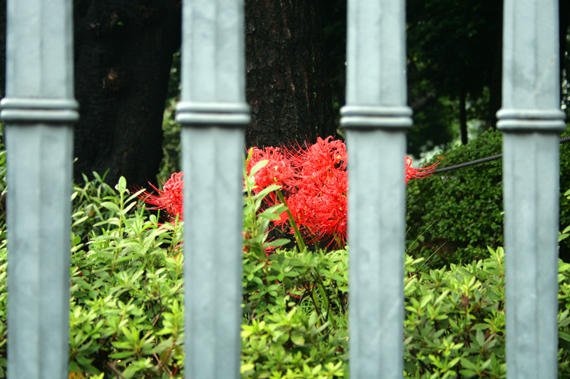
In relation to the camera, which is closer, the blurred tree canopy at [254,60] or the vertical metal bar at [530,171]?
the vertical metal bar at [530,171]

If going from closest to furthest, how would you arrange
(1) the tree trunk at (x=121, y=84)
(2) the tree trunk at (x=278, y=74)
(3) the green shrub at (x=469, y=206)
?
(2) the tree trunk at (x=278, y=74) < (3) the green shrub at (x=469, y=206) < (1) the tree trunk at (x=121, y=84)

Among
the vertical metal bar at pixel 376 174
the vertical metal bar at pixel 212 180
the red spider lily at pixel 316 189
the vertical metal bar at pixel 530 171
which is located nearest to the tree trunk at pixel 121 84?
the red spider lily at pixel 316 189

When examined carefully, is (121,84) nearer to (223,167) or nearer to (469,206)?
(469,206)

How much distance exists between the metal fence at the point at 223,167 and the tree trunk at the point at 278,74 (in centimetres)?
193

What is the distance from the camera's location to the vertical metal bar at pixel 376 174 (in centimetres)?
132

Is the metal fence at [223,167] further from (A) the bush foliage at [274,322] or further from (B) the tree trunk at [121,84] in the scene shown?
(B) the tree trunk at [121,84]

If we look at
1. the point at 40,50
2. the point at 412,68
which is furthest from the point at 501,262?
the point at 412,68

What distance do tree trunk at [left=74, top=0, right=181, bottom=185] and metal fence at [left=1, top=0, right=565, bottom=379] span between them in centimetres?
373

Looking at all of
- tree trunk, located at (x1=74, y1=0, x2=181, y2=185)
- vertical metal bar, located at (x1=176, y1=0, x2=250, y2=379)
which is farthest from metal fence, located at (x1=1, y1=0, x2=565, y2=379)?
tree trunk, located at (x1=74, y1=0, x2=181, y2=185)

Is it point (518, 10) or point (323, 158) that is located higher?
point (518, 10)

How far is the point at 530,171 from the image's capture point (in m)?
1.38

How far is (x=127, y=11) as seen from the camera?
5.09 meters

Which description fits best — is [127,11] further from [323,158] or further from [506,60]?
[506,60]

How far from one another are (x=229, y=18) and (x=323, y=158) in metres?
0.86
